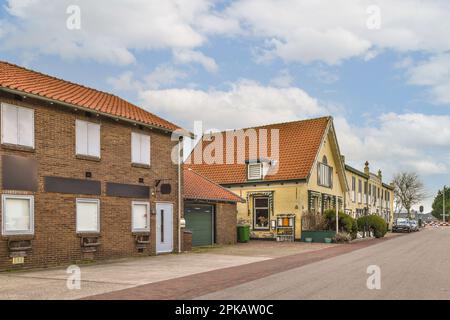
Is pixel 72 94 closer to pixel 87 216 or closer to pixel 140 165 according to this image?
pixel 140 165

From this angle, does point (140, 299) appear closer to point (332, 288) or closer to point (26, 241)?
point (332, 288)

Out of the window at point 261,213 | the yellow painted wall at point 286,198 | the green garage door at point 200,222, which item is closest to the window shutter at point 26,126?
the green garage door at point 200,222

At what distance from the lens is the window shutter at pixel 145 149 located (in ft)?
72.0

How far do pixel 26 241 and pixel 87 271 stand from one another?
234 cm

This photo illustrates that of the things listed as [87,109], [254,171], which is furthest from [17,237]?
[254,171]

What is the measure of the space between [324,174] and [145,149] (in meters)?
19.8

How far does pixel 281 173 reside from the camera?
3588cm

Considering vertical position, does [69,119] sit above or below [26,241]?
above

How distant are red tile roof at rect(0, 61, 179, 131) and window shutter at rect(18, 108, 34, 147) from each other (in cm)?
66

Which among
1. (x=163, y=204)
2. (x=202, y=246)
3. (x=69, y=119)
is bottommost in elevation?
(x=202, y=246)

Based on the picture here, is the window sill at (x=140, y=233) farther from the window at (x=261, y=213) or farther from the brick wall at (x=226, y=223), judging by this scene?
the window at (x=261, y=213)
